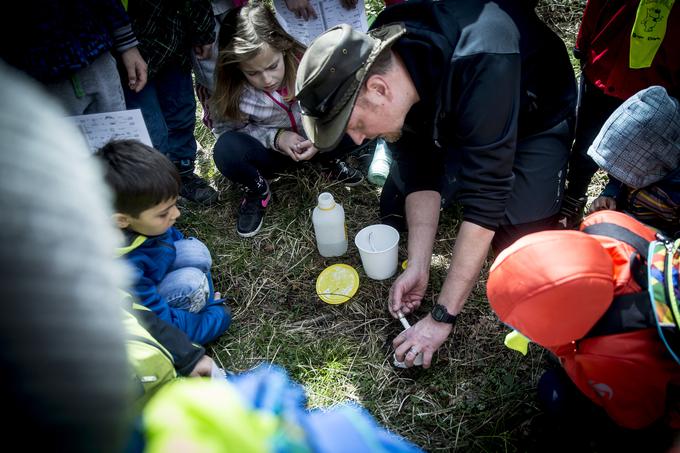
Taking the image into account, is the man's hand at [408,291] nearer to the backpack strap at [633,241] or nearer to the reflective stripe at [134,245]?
the backpack strap at [633,241]

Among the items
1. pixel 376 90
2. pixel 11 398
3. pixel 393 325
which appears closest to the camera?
pixel 11 398

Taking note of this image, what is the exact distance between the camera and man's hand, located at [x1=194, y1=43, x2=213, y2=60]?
3.05 meters

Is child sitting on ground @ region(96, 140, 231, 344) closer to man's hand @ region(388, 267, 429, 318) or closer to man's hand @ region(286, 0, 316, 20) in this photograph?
man's hand @ region(388, 267, 429, 318)

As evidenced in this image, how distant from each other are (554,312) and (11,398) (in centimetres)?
137

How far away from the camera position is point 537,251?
1414mm

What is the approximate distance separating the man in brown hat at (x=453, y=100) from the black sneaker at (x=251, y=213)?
45.8 inches

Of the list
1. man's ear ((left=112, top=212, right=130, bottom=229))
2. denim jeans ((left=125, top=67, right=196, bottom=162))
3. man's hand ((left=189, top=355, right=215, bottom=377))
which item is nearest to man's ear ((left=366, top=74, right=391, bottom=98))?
man's ear ((left=112, top=212, right=130, bottom=229))

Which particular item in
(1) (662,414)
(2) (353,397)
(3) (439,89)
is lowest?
(2) (353,397)

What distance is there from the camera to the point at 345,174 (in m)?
3.35

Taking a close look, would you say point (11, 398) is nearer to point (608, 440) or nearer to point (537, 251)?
point (537, 251)

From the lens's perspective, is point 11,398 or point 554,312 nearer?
point 11,398

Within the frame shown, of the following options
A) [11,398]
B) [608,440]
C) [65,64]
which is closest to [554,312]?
[608,440]

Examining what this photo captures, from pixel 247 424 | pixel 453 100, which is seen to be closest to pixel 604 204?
pixel 453 100

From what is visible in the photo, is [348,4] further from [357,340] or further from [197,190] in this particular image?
[357,340]
